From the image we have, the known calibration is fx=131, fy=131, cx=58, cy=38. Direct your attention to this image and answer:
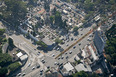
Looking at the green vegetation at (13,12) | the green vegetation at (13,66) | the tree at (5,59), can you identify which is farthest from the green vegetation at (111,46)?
the green vegetation at (13,12)

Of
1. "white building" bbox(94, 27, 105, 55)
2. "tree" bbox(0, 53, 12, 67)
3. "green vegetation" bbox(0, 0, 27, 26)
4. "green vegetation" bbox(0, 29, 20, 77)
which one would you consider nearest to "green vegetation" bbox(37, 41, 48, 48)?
"green vegetation" bbox(0, 29, 20, 77)

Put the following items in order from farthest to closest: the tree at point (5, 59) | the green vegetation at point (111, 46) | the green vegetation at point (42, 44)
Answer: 1. the green vegetation at point (42, 44)
2. the tree at point (5, 59)
3. the green vegetation at point (111, 46)

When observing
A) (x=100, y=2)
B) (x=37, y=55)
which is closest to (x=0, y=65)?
(x=37, y=55)

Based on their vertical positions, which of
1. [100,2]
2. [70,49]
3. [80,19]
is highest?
[100,2]

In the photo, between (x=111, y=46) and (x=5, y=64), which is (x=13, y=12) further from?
(x=111, y=46)

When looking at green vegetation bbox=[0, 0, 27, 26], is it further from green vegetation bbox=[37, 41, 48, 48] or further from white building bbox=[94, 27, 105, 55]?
white building bbox=[94, 27, 105, 55]

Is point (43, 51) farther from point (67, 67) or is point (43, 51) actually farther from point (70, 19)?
point (70, 19)

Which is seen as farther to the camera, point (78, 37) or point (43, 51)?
point (78, 37)

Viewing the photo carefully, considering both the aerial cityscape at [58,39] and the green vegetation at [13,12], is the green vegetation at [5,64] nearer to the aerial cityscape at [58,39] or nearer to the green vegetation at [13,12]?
the aerial cityscape at [58,39]
